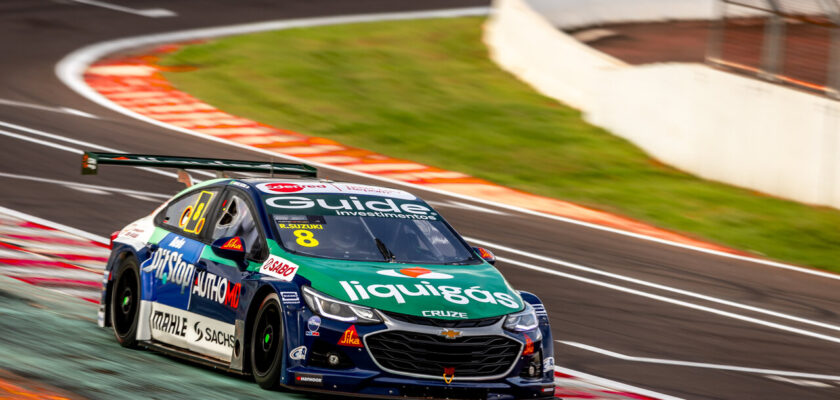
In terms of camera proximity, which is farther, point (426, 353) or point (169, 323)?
point (169, 323)

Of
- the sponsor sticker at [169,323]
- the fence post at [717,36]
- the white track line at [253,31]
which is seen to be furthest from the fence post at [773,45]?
the sponsor sticker at [169,323]

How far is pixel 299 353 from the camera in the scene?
8422mm

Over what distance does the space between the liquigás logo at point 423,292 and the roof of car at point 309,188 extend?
152 centimetres

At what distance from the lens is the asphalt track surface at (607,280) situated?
11703 mm

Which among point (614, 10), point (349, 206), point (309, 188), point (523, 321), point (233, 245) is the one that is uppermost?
point (614, 10)

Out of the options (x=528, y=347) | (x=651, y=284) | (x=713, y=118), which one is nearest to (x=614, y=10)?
(x=713, y=118)

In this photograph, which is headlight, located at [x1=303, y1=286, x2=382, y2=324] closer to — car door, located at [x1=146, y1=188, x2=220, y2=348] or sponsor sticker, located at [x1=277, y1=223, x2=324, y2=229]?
sponsor sticker, located at [x1=277, y1=223, x2=324, y2=229]

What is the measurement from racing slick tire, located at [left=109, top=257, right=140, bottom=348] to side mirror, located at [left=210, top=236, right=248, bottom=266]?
1310 mm

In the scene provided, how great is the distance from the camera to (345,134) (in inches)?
941

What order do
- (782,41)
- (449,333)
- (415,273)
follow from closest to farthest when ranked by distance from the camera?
(449,333) < (415,273) < (782,41)

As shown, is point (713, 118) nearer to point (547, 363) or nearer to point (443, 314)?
point (547, 363)

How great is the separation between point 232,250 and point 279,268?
1.51 ft

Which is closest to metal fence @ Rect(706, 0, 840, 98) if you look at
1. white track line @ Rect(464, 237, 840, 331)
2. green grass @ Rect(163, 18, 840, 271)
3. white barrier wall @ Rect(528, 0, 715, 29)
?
green grass @ Rect(163, 18, 840, 271)

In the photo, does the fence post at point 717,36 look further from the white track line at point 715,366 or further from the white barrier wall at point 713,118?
the white track line at point 715,366
